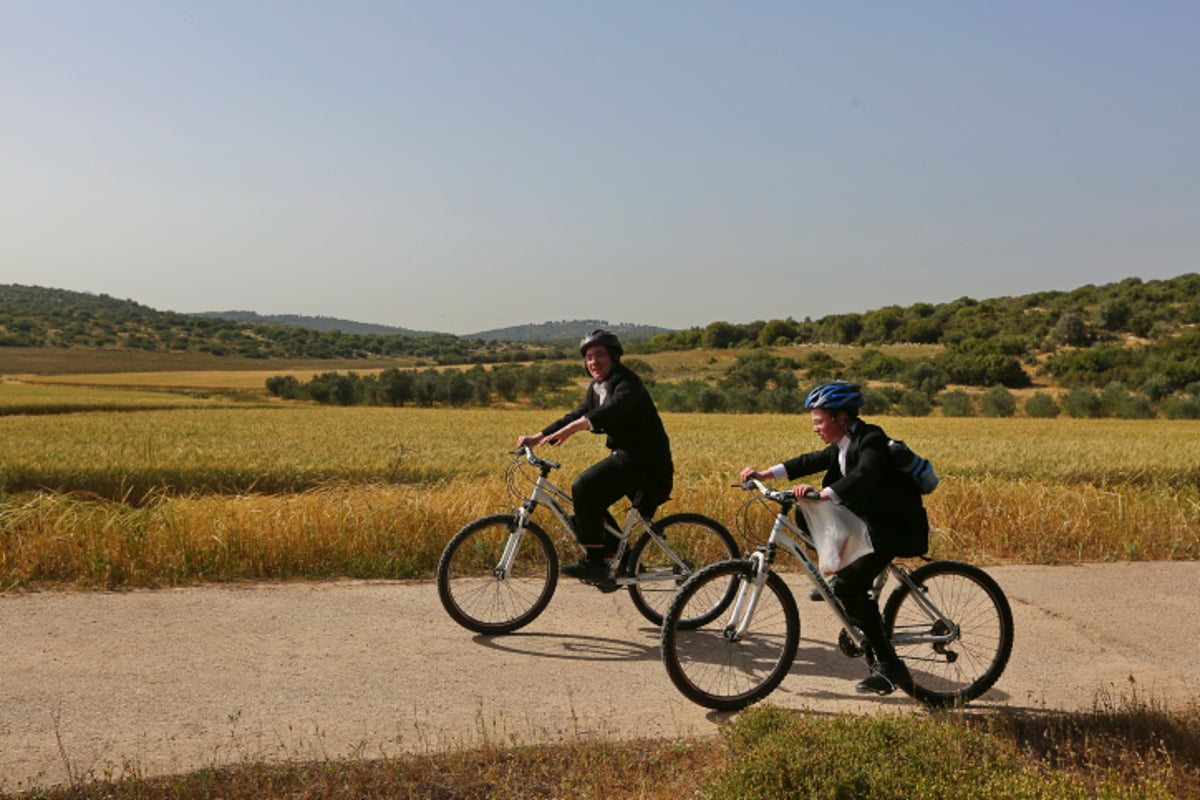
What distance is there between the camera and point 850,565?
489 centimetres

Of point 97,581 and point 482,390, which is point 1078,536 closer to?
point 97,581

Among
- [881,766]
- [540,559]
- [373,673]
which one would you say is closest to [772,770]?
[881,766]

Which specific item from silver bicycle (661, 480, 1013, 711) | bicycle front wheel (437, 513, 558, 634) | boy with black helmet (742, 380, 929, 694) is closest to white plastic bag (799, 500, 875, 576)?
boy with black helmet (742, 380, 929, 694)

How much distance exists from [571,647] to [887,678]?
2109mm

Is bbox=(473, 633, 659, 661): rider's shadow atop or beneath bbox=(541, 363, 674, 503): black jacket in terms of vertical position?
beneath

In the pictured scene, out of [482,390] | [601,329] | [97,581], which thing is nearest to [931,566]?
[601,329]

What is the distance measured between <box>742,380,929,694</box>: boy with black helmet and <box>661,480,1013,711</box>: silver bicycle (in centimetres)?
11

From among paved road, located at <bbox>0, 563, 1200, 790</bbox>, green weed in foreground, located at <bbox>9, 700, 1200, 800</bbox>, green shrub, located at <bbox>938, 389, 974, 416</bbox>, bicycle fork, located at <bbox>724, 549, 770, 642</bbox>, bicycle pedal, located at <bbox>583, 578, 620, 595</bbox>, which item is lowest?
green shrub, located at <bbox>938, 389, 974, 416</bbox>

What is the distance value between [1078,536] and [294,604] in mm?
7907

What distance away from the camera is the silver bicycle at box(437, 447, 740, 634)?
6.20 metres

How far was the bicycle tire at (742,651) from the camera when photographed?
16.3 ft

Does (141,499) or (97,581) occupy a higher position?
(97,581)

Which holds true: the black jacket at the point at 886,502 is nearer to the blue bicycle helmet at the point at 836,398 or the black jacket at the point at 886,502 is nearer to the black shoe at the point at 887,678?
the blue bicycle helmet at the point at 836,398

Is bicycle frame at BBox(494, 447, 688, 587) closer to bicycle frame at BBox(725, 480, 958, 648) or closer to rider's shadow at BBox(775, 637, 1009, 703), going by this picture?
rider's shadow at BBox(775, 637, 1009, 703)
